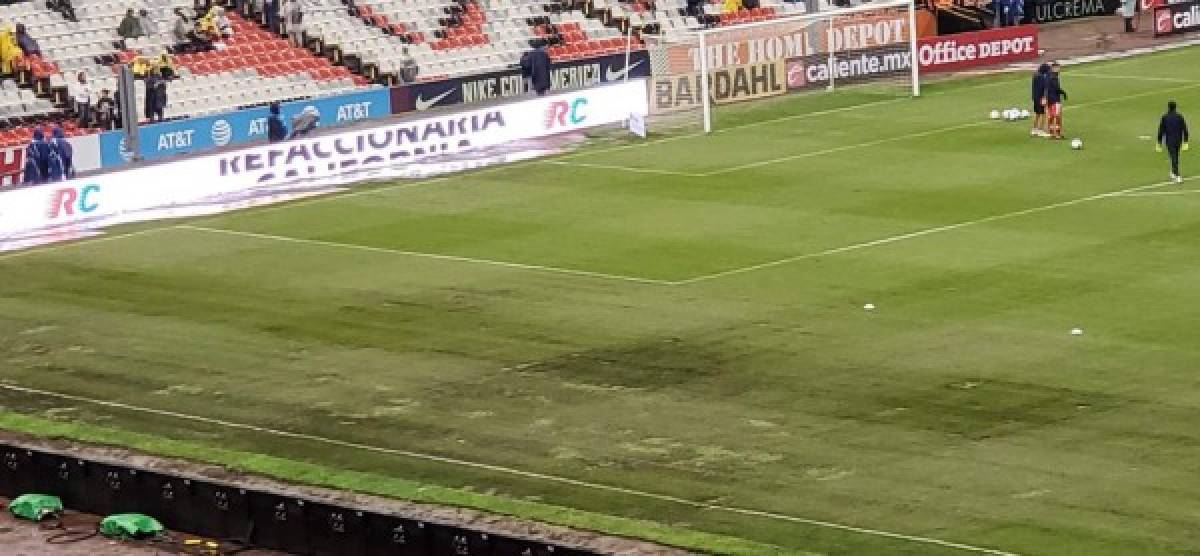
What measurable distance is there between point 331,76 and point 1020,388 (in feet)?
120

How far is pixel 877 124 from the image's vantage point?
58.9 meters

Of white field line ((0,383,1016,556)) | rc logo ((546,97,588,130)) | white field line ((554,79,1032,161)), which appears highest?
white field line ((0,383,1016,556))

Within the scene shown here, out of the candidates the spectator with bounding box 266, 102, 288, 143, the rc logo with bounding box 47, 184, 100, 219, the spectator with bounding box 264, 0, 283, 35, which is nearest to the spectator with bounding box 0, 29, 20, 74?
the spectator with bounding box 266, 102, 288, 143

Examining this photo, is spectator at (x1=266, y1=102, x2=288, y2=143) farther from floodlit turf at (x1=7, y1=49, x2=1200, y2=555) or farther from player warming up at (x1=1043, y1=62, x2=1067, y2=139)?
player warming up at (x1=1043, y1=62, x2=1067, y2=139)

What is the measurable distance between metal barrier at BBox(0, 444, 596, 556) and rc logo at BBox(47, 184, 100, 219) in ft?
64.1

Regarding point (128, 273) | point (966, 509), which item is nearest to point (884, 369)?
point (966, 509)

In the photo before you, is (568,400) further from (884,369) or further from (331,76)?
(331,76)

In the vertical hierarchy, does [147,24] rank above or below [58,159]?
above

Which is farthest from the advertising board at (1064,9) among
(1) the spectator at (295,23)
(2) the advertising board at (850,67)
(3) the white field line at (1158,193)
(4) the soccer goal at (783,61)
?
(3) the white field line at (1158,193)

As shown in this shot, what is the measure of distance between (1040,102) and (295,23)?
2197 centimetres

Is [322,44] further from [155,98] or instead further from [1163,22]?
[1163,22]

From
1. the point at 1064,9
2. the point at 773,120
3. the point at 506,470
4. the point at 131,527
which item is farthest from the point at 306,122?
the point at 131,527

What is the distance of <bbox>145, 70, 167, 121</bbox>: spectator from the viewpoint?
61.3 metres

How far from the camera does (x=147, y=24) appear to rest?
217ft
